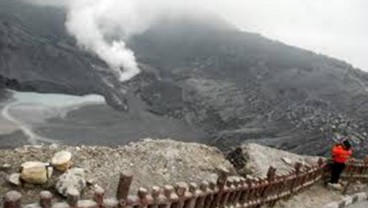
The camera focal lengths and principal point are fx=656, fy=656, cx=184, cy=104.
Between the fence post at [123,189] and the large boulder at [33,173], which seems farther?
the large boulder at [33,173]

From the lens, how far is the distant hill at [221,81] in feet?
374

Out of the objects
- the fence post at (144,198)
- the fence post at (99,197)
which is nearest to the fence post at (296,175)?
the fence post at (144,198)

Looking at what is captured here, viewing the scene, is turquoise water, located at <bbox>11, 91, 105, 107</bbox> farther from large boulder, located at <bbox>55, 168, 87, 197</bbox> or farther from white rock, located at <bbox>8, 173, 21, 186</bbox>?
white rock, located at <bbox>8, 173, 21, 186</bbox>

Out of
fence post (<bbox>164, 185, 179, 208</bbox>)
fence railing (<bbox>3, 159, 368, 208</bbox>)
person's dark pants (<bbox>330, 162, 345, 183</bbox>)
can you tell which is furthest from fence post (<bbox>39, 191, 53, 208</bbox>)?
person's dark pants (<bbox>330, 162, 345, 183</bbox>)

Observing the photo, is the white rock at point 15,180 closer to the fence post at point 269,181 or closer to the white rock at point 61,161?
the white rock at point 61,161

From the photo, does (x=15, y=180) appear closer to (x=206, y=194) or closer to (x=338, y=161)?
(x=206, y=194)

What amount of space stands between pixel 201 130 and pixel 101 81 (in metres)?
22.8

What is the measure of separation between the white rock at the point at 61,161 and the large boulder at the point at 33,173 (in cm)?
58

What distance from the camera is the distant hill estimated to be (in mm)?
113875

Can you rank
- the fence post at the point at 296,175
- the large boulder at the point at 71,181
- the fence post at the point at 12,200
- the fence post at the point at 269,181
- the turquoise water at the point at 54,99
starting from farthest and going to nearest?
the turquoise water at the point at 54,99 < the fence post at the point at 296,175 < the fence post at the point at 269,181 < the large boulder at the point at 71,181 < the fence post at the point at 12,200

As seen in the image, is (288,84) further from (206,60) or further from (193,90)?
(206,60)

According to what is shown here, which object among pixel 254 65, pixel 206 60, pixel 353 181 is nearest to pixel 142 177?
pixel 353 181

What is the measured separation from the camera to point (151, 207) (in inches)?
349

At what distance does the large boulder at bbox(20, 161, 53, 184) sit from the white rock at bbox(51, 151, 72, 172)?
1.91ft
